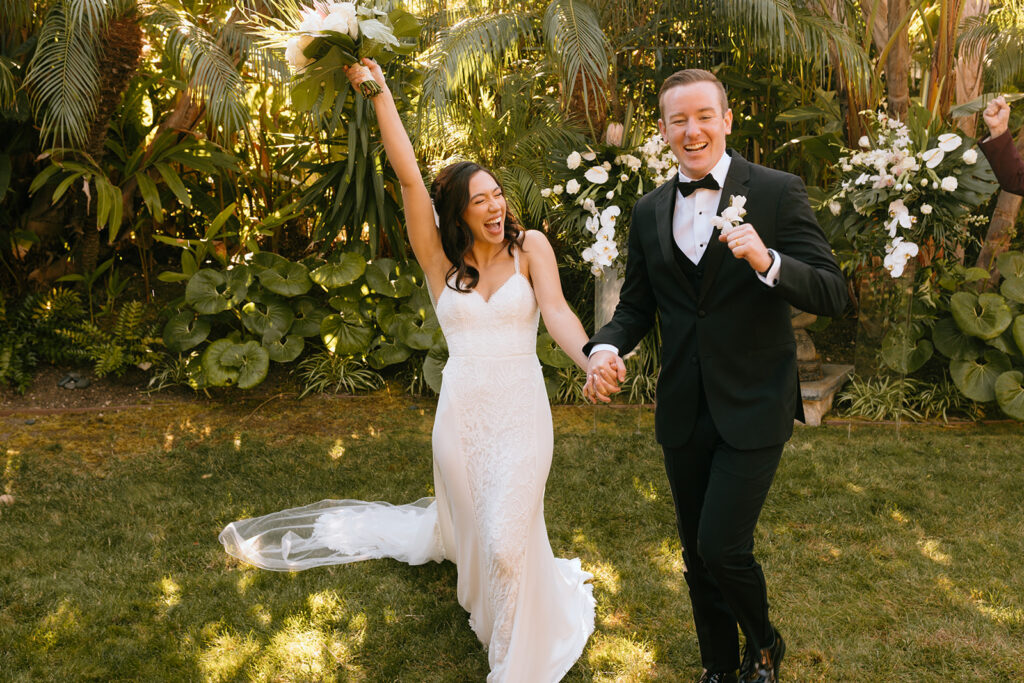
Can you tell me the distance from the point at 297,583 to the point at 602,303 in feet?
11.6

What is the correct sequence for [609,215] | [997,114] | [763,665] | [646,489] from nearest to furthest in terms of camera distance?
[763,665] → [997,114] → [646,489] → [609,215]

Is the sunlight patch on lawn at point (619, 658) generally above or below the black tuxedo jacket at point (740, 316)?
below

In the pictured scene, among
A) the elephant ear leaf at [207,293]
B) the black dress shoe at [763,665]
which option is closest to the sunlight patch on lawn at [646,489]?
the black dress shoe at [763,665]

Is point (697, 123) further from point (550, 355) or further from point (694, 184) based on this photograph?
point (550, 355)

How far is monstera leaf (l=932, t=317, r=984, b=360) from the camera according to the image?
249 inches

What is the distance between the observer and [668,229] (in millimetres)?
2676

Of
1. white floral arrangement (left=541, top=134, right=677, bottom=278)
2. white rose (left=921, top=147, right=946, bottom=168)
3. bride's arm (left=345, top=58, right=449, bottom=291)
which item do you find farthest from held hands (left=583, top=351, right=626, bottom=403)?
white rose (left=921, top=147, right=946, bottom=168)

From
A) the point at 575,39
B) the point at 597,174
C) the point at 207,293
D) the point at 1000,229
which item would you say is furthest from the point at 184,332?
the point at 1000,229

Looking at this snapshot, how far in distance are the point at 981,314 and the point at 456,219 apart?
4651mm

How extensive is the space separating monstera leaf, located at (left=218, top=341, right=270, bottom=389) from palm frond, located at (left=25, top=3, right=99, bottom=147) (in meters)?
1.94

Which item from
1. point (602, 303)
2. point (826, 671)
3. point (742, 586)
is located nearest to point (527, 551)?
point (742, 586)

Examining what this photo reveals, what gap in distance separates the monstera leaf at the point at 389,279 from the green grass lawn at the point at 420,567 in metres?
1.26

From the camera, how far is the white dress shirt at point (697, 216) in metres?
2.63

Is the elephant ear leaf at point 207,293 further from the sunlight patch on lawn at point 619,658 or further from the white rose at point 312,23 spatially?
the sunlight patch on lawn at point 619,658
